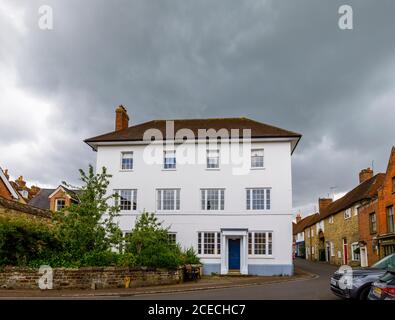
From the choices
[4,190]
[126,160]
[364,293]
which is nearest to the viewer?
[364,293]

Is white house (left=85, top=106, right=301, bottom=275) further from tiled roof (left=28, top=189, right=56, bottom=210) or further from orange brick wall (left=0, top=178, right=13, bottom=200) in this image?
tiled roof (left=28, top=189, right=56, bottom=210)

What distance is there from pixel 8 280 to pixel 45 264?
4.75 feet

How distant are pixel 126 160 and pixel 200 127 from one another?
19.5 feet

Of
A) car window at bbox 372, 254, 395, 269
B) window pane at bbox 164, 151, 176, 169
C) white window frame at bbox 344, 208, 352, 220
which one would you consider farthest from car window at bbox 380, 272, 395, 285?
white window frame at bbox 344, 208, 352, 220

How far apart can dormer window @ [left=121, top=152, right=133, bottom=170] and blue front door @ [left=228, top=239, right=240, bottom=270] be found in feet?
29.1

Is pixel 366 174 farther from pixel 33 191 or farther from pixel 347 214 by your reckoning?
pixel 33 191

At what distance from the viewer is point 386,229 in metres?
29.7

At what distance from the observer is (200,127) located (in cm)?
3180

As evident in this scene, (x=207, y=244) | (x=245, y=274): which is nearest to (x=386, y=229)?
(x=245, y=274)

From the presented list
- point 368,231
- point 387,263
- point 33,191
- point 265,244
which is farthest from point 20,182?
point 387,263

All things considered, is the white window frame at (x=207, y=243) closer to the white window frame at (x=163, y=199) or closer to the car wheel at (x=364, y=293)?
the white window frame at (x=163, y=199)

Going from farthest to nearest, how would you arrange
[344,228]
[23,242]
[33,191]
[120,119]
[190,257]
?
1. [33,191]
2. [344,228]
3. [120,119]
4. [190,257]
5. [23,242]

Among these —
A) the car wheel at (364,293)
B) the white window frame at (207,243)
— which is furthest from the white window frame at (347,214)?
the car wheel at (364,293)

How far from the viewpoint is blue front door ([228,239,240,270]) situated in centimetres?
→ 2820
